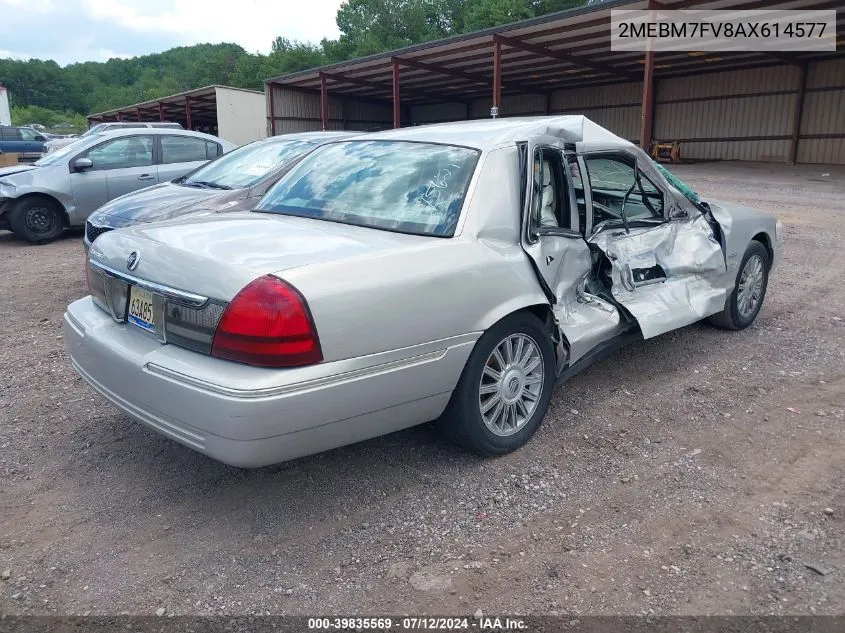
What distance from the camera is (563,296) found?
12.5 feet

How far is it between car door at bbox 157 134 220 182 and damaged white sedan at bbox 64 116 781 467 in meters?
6.66

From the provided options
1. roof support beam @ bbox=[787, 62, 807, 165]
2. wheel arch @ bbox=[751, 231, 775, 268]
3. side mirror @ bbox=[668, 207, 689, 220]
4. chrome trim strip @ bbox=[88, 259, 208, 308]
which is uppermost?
roof support beam @ bbox=[787, 62, 807, 165]

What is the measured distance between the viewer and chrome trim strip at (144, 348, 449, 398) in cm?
250

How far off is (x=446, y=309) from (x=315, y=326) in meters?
0.65

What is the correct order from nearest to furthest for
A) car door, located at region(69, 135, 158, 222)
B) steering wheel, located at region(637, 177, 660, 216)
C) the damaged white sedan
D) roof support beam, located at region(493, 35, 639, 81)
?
1. the damaged white sedan
2. steering wheel, located at region(637, 177, 660, 216)
3. car door, located at region(69, 135, 158, 222)
4. roof support beam, located at region(493, 35, 639, 81)

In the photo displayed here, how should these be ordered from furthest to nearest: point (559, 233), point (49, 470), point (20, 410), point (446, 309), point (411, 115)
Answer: point (411, 115) → point (20, 410) → point (559, 233) → point (49, 470) → point (446, 309)

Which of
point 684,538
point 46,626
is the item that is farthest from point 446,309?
point 46,626

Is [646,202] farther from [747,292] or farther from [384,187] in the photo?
[384,187]

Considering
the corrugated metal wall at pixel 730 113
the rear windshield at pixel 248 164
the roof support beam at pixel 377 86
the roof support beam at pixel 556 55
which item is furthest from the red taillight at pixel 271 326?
the roof support beam at pixel 377 86

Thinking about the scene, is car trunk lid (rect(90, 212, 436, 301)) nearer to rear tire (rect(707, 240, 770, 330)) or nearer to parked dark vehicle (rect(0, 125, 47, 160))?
rear tire (rect(707, 240, 770, 330))

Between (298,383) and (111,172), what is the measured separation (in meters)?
8.57

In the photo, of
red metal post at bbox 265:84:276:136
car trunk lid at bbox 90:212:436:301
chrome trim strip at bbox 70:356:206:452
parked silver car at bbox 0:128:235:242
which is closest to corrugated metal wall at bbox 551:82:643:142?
red metal post at bbox 265:84:276:136

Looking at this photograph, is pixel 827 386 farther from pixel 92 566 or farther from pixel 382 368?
pixel 92 566

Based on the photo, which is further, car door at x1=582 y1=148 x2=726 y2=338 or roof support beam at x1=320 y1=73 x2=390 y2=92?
roof support beam at x1=320 y1=73 x2=390 y2=92
